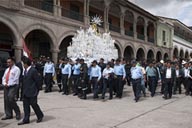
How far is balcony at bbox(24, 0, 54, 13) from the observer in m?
19.0

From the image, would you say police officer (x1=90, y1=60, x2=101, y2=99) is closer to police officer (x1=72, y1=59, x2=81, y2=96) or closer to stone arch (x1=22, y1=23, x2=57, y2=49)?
police officer (x1=72, y1=59, x2=81, y2=96)

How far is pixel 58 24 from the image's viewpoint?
67.7ft

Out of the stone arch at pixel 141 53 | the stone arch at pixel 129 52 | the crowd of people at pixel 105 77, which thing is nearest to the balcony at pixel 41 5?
the crowd of people at pixel 105 77

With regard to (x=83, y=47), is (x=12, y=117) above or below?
below

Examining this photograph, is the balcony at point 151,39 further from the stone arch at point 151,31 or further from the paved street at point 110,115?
the paved street at point 110,115

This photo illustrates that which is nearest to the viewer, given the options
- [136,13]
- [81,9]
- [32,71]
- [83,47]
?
[32,71]

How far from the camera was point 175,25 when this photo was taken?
158 feet

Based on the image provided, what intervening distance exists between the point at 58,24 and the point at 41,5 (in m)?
1.64

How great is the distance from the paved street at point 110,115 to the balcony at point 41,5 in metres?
8.86

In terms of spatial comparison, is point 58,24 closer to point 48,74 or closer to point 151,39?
point 48,74

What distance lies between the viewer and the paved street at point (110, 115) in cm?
756

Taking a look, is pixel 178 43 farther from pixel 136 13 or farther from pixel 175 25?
pixel 136 13

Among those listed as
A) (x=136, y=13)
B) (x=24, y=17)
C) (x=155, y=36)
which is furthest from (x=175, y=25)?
(x=24, y=17)

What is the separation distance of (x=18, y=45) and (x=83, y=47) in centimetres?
438
